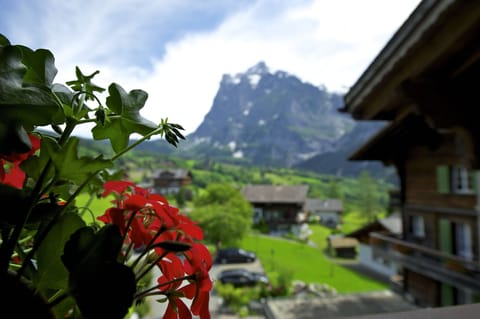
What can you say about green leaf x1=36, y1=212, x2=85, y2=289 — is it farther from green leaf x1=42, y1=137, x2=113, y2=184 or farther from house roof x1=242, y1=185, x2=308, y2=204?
house roof x1=242, y1=185, x2=308, y2=204

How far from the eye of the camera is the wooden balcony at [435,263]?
124 inches

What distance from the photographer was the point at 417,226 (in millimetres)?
4363

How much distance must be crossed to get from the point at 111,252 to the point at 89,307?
2cm

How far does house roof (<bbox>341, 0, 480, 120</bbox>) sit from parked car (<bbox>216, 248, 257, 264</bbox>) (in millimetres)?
15072

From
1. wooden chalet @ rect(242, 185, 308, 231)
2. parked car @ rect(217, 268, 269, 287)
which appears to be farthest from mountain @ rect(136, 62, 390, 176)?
parked car @ rect(217, 268, 269, 287)

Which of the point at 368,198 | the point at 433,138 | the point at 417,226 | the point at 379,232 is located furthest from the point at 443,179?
the point at 368,198

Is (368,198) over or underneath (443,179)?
underneath

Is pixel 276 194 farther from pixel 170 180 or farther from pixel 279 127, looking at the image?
pixel 279 127

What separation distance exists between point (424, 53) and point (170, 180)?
733 inches

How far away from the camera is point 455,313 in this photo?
22 cm

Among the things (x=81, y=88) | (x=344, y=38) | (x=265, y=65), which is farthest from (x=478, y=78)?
(x=265, y=65)

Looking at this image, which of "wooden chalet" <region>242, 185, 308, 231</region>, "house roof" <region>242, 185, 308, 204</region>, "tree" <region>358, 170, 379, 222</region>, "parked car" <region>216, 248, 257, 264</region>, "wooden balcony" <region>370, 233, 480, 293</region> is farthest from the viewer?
"tree" <region>358, 170, 379, 222</region>

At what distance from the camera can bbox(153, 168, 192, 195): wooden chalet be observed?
1846 centimetres

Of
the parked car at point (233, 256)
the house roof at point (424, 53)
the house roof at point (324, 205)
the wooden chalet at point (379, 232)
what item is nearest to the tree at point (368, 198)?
the house roof at point (324, 205)
